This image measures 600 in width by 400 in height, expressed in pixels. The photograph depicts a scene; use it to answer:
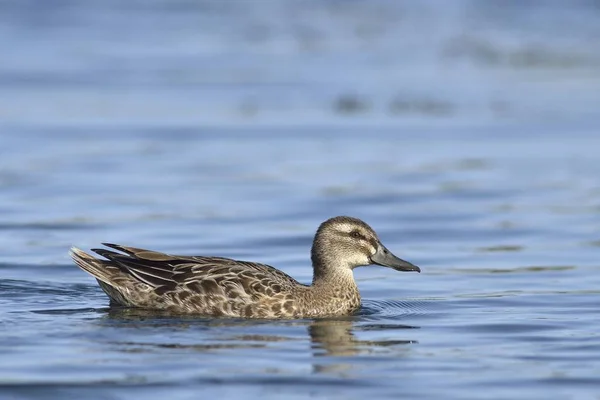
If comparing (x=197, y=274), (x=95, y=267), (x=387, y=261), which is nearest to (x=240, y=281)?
(x=197, y=274)

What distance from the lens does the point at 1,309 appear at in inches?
462

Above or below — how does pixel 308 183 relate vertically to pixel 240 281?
above

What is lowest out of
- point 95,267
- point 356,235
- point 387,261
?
point 95,267

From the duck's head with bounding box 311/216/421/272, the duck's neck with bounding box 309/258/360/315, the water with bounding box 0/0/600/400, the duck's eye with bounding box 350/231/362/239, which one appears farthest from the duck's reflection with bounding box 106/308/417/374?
the duck's eye with bounding box 350/231/362/239

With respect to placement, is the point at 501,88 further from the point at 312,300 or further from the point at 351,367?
the point at 351,367

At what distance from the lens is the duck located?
458 inches

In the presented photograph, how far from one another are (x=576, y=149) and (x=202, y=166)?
201 inches

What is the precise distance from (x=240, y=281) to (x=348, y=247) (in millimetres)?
1033

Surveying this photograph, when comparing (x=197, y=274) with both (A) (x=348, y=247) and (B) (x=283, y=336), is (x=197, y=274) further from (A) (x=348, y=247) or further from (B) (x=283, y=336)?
(A) (x=348, y=247)

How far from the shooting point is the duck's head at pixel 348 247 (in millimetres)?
12133

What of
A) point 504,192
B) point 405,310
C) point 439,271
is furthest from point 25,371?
point 504,192

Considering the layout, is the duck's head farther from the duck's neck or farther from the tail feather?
the tail feather

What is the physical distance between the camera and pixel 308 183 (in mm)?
18406

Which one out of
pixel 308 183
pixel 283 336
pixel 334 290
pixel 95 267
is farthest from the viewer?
pixel 308 183
